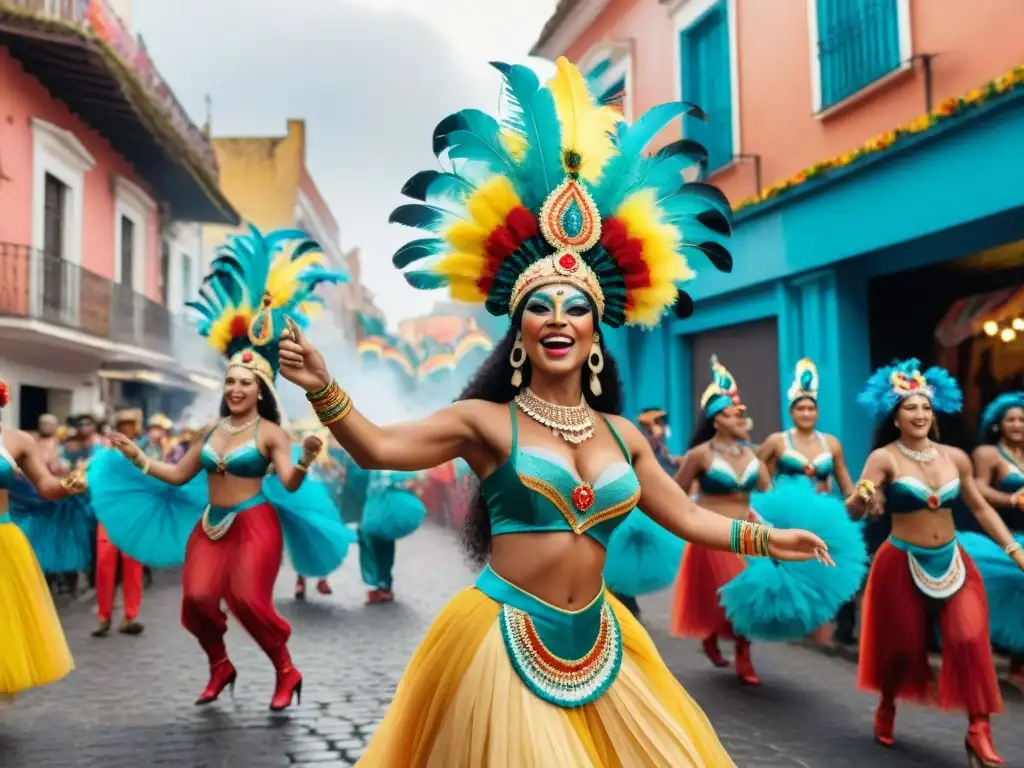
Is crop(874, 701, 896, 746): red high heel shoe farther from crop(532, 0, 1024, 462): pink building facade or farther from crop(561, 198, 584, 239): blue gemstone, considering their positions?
crop(532, 0, 1024, 462): pink building facade

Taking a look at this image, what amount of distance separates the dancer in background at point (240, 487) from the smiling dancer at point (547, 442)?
96.3 inches

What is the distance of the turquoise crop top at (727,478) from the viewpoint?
754cm

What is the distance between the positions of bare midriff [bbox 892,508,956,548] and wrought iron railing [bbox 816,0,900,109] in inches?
228

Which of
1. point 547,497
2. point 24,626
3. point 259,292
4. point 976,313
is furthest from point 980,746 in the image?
point 976,313

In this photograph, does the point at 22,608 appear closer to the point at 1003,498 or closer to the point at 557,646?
the point at 557,646

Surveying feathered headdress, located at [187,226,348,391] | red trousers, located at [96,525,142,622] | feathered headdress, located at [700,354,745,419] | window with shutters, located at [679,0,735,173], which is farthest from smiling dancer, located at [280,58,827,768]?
window with shutters, located at [679,0,735,173]

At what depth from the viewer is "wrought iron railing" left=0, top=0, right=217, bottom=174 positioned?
60.5ft

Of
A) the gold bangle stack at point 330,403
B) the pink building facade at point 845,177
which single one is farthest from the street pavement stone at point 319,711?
the pink building facade at point 845,177

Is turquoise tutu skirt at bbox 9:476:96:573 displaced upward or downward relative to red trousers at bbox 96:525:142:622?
upward

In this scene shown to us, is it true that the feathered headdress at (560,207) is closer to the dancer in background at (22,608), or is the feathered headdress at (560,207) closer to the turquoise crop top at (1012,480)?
the dancer in background at (22,608)

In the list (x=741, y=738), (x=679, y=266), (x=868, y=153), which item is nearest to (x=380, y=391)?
(x=868, y=153)

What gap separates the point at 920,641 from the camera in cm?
539

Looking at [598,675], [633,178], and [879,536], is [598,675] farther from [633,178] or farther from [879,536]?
[879,536]

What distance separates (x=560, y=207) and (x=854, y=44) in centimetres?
843
